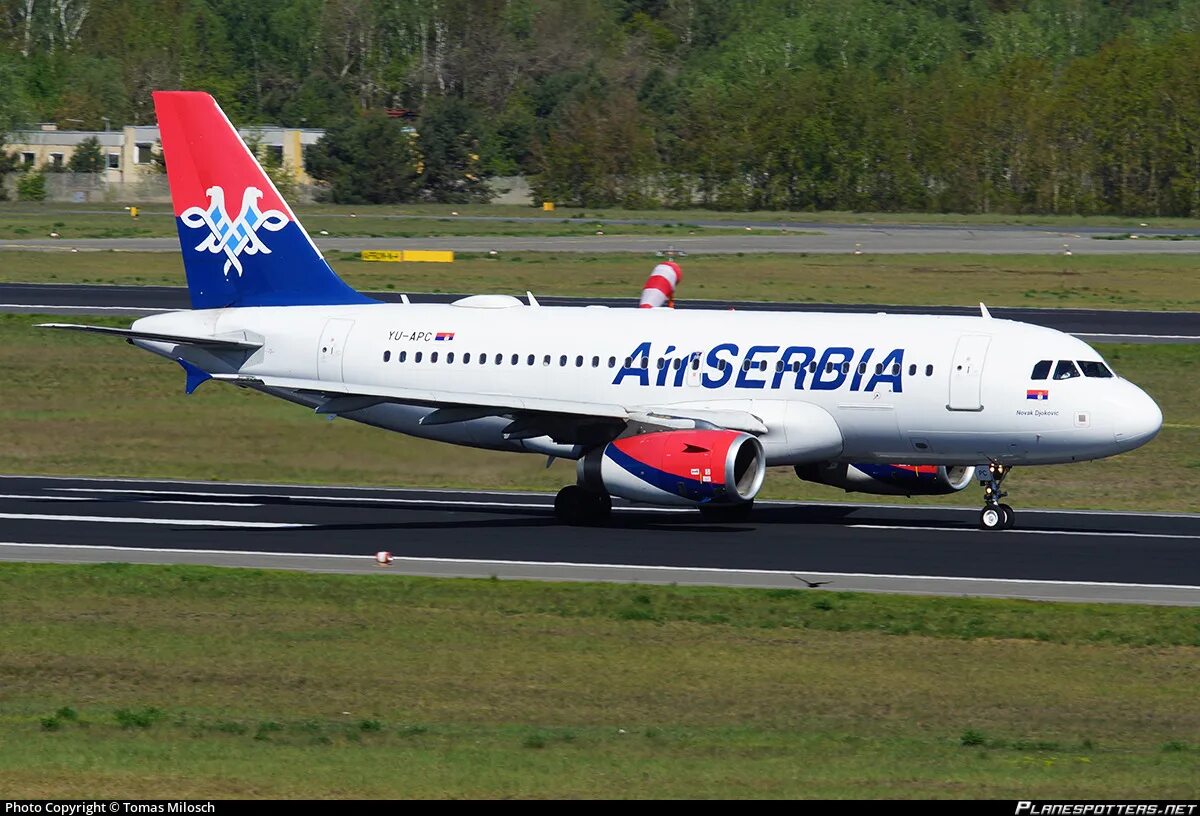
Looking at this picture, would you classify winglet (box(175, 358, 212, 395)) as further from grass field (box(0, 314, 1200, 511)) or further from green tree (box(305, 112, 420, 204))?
green tree (box(305, 112, 420, 204))

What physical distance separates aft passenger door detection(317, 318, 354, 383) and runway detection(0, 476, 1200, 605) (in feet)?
9.30

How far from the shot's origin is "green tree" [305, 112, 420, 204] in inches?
5851

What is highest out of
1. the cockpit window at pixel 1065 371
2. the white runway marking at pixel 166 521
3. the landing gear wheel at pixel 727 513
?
the cockpit window at pixel 1065 371

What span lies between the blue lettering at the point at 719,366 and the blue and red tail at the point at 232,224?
28.5 feet

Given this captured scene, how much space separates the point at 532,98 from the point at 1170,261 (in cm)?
10158

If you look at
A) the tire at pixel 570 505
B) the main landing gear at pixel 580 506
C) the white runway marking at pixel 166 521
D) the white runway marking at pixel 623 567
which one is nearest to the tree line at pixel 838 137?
the main landing gear at pixel 580 506

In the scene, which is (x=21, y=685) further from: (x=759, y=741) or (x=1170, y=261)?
(x=1170, y=261)

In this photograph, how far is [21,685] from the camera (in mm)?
22359

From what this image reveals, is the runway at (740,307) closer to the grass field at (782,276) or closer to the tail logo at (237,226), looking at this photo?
the grass field at (782,276)

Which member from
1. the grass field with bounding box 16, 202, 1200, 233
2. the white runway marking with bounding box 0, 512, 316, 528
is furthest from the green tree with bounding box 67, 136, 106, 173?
the white runway marking with bounding box 0, 512, 316, 528

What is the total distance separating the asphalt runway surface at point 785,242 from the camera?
313ft

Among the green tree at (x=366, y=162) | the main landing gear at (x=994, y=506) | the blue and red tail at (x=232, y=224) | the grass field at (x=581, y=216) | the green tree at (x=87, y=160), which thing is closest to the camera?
the main landing gear at (x=994, y=506)

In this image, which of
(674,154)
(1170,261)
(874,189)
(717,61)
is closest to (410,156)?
(674,154)

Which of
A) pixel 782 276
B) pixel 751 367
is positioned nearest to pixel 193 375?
pixel 751 367
